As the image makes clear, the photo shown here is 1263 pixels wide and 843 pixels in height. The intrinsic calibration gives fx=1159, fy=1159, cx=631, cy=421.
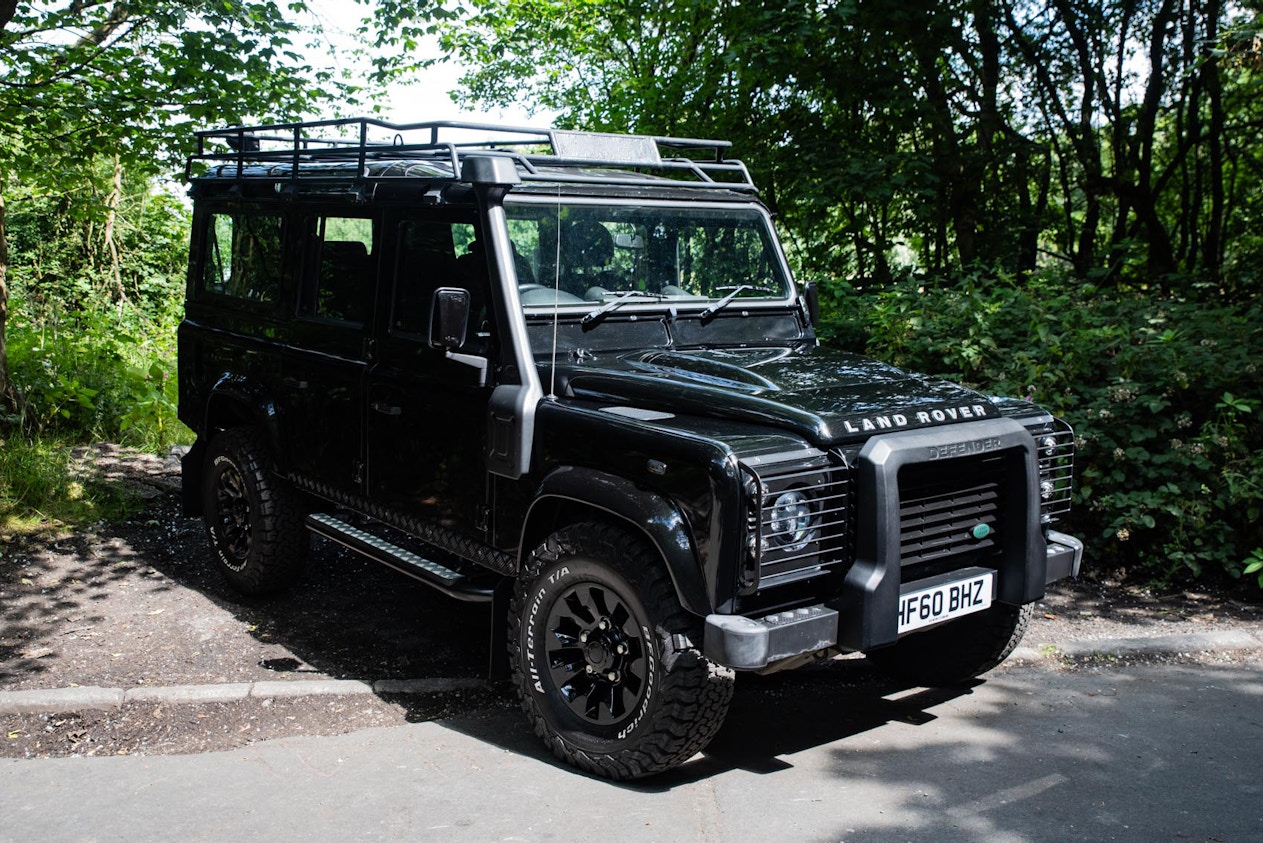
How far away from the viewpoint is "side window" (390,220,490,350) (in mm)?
4789

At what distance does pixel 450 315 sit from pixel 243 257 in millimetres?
2441

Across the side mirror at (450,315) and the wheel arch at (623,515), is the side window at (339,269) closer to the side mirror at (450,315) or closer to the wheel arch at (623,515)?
the side mirror at (450,315)

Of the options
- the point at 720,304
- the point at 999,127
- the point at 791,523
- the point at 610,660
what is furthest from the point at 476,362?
the point at 999,127

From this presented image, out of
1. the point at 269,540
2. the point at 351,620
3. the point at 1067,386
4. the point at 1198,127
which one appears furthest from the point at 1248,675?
the point at 1198,127

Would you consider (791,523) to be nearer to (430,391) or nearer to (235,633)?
(430,391)

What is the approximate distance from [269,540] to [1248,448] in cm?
545

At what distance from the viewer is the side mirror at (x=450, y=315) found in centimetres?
450

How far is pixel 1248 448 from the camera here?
6535 mm

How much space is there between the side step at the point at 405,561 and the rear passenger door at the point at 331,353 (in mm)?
194

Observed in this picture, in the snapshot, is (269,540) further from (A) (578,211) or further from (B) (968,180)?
(B) (968,180)

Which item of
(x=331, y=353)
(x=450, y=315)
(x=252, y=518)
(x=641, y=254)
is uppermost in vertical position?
(x=641, y=254)

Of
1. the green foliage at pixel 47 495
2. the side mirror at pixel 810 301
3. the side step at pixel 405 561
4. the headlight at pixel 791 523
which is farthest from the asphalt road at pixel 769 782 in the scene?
the green foliage at pixel 47 495

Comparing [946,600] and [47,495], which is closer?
[946,600]

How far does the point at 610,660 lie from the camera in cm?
421
